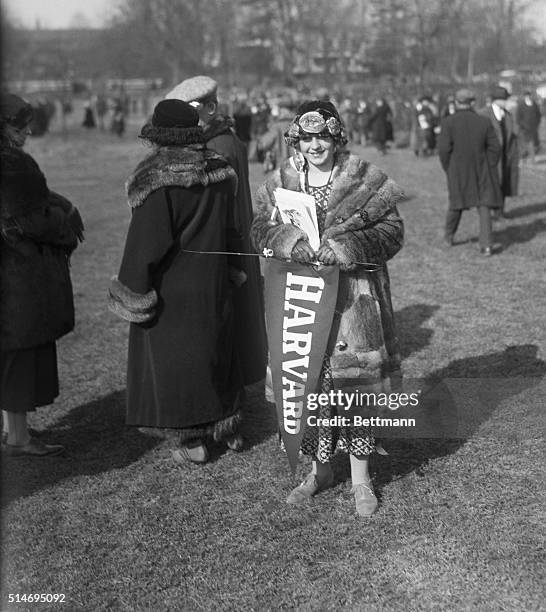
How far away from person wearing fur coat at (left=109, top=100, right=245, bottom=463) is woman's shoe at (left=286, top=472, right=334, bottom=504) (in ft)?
2.04

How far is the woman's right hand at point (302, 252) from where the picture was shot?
3.78m

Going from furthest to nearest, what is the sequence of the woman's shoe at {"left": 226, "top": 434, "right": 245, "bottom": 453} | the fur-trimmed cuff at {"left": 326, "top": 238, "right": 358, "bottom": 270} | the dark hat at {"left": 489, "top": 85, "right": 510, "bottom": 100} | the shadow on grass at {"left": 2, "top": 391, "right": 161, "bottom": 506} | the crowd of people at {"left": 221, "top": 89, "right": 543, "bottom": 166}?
the crowd of people at {"left": 221, "top": 89, "right": 543, "bottom": 166} → the dark hat at {"left": 489, "top": 85, "right": 510, "bottom": 100} → the woman's shoe at {"left": 226, "top": 434, "right": 245, "bottom": 453} → the shadow on grass at {"left": 2, "top": 391, "right": 161, "bottom": 506} → the fur-trimmed cuff at {"left": 326, "top": 238, "right": 358, "bottom": 270}

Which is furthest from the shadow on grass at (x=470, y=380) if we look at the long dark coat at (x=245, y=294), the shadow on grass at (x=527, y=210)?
the shadow on grass at (x=527, y=210)

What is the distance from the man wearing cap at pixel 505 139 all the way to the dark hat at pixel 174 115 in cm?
758

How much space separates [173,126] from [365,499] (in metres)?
1.90

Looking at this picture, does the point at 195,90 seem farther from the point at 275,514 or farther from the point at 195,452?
the point at 275,514

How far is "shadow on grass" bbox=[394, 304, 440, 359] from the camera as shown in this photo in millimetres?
6625

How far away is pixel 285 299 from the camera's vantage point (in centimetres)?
392

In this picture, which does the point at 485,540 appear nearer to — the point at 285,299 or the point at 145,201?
the point at 285,299

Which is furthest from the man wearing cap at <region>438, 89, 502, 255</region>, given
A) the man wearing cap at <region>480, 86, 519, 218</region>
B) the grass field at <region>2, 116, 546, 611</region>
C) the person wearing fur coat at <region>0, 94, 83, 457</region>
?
the person wearing fur coat at <region>0, 94, 83, 457</region>

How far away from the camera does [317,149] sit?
3.76m

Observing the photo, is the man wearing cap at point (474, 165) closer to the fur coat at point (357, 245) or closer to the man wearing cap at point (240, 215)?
the man wearing cap at point (240, 215)

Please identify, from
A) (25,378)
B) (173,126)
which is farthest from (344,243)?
(25,378)

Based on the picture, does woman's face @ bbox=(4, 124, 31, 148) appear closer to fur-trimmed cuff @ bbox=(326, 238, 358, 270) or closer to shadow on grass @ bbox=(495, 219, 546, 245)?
fur-trimmed cuff @ bbox=(326, 238, 358, 270)
